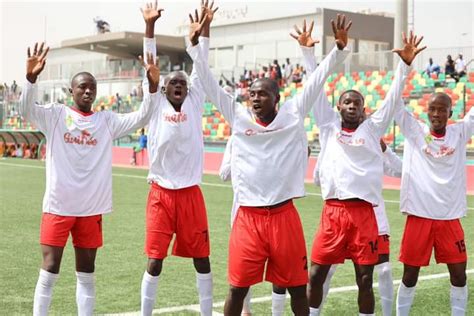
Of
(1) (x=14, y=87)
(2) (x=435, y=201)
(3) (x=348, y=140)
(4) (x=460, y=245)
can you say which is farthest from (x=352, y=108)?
(1) (x=14, y=87)

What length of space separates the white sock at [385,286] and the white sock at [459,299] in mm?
506

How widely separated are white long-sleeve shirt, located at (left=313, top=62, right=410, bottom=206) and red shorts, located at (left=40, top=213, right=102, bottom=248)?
182cm

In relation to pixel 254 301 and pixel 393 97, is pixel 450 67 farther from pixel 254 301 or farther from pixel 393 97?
pixel 393 97

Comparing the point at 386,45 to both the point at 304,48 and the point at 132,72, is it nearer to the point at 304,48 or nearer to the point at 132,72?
the point at 132,72

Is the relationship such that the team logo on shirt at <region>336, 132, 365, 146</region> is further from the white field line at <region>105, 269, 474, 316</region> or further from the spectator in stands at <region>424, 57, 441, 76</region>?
the spectator in stands at <region>424, 57, 441, 76</region>

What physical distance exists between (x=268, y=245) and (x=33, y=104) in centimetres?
213

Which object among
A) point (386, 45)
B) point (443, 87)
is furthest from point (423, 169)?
point (386, 45)

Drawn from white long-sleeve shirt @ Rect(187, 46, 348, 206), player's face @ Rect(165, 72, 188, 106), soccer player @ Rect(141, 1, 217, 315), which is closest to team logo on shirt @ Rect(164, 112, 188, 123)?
soccer player @ Rect(141, 1, 217, 315)

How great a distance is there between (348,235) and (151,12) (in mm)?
2381

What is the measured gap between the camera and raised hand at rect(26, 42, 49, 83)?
5359mm

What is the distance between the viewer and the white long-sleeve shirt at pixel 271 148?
15.8 ft

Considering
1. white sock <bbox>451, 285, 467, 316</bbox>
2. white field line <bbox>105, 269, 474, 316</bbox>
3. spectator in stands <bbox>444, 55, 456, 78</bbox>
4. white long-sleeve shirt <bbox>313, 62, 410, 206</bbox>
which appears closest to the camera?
white long-sleeve shirt <bbox>313, 62, 410, 206</bbox>

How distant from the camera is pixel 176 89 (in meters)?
6.13

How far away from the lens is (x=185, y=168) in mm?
6027
